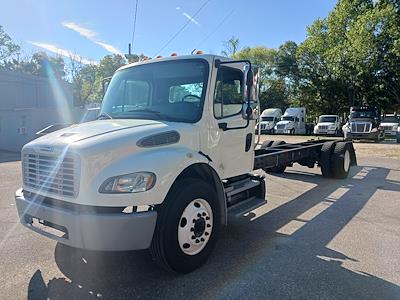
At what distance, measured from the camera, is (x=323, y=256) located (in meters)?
4.27

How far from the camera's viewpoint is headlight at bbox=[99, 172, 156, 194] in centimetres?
326

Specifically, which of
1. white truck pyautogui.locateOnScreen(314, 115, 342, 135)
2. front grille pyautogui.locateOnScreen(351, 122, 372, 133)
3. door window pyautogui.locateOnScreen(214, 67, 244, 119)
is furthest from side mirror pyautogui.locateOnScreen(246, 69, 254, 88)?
white truck pyautogui.locateOnScreen(314, 115, 342, 135)

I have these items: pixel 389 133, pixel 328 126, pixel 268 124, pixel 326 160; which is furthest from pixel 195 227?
pixel 268 124

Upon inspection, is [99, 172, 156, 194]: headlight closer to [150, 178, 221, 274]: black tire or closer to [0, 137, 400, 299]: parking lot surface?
[150, 178, 221, 274]: black tire

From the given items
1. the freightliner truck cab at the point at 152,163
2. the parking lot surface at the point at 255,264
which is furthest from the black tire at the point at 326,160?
the freightliner truck cab at the point at 152,163

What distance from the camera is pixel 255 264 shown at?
159 inches

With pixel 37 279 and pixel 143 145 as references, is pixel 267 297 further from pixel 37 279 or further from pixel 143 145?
pixel 37 279

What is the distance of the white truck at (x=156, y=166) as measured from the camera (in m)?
3.27

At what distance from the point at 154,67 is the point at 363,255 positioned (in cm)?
357

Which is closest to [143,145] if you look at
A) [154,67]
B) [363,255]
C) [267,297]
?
[154,67]

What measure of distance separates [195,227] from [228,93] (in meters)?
1.79

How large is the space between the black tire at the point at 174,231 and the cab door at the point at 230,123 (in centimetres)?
80

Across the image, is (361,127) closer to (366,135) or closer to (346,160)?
(366,135)

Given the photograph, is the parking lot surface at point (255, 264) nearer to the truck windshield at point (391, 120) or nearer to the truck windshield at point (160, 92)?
the truck windshield at point (160, 92)
